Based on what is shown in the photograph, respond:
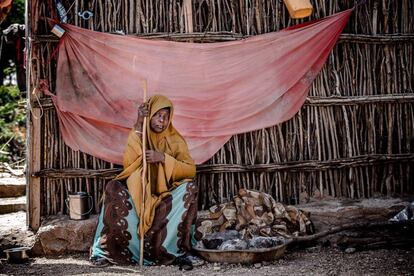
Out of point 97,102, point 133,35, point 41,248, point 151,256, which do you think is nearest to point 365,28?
point 133,35

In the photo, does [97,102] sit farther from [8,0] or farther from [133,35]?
[8,0]

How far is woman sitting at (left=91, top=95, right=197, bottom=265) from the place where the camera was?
4.25m

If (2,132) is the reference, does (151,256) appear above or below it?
below

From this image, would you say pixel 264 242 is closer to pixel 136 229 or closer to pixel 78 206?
pixel 136 229

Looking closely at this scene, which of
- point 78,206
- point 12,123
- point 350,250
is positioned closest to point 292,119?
point 350,250

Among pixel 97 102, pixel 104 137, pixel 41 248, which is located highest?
pixel 97 102

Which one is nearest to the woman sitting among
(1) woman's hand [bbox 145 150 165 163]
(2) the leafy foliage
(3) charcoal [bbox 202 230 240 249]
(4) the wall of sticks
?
(1) woman's hand [bbox 145 150 165 163]

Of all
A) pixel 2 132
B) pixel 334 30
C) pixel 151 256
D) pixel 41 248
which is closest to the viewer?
pixel 151 256

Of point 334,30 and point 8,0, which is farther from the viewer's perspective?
point 334,30

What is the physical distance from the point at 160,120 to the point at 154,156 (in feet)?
1.06

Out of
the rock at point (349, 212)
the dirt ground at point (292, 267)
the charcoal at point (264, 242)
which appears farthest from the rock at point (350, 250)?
the charcoal at point (264, 242)

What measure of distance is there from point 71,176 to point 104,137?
1.63 feet

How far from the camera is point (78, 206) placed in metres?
4.82

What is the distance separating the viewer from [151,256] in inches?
168
